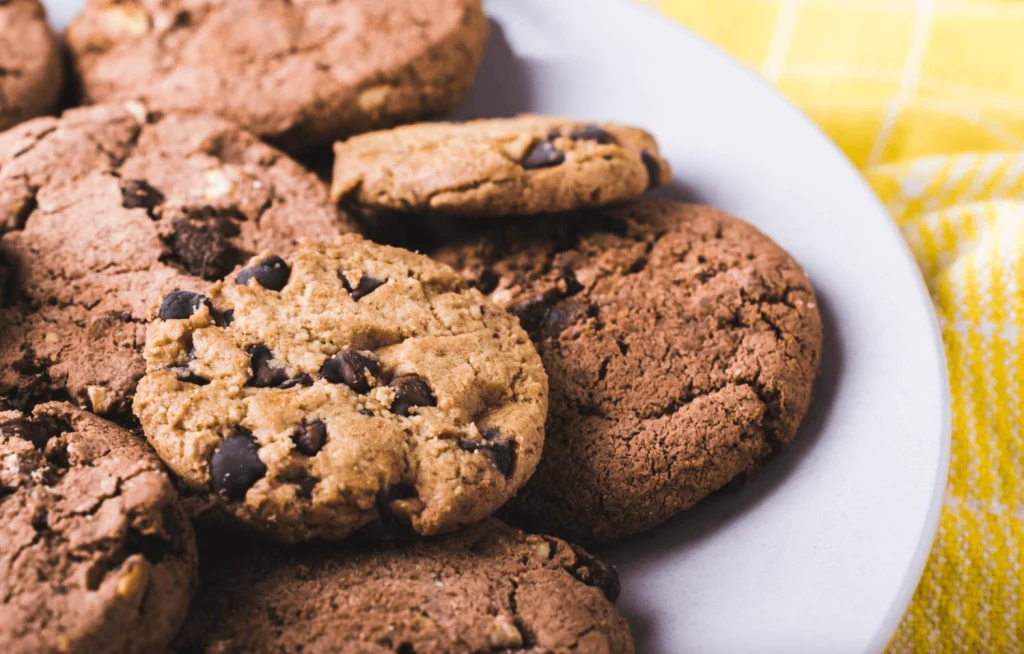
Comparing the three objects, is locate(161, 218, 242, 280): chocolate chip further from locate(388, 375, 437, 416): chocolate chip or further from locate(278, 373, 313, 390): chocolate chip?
locate(388, 375, 437, 416): chocolate chip

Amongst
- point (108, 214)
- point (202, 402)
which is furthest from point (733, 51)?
point (202, 402)

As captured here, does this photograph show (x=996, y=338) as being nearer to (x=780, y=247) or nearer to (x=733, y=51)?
(x=780, y=247)

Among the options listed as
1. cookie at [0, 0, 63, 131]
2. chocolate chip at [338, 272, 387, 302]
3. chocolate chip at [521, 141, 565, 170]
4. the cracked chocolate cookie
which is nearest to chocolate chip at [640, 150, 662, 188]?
chocolate chip at [521, 141, 565, 170]

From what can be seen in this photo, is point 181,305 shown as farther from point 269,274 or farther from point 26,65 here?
point 26,65

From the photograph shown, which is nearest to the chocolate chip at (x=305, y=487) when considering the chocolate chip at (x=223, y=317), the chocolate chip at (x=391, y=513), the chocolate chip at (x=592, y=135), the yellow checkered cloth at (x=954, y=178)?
the chocolate chip at (x=391, y=513)

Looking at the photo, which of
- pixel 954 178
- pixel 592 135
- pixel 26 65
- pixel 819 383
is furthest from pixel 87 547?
pixel 954 178

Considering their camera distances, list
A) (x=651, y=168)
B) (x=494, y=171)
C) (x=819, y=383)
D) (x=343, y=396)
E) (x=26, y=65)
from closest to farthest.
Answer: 1. (x=343, y=396)
2. (x=494, y=171)
3. (x=819, y=383)
4. (x=651, y=168)
5. (x=26, y=65)
